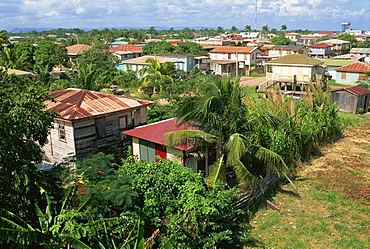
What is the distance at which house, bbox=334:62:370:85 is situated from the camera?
41.7 metres

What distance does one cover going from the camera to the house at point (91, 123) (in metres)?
15.1

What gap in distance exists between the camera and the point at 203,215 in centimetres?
948

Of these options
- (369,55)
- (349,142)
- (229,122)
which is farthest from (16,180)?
(369,55)

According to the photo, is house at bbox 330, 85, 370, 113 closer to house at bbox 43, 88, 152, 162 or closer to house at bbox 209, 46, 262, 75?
house at bbox 43, 88, 152, 162

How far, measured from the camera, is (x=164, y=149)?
14164 mm

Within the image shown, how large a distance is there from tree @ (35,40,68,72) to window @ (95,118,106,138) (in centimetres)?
2917

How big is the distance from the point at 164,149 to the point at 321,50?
75584mm

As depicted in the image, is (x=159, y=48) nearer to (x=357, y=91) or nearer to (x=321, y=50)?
(x=357, y=91)

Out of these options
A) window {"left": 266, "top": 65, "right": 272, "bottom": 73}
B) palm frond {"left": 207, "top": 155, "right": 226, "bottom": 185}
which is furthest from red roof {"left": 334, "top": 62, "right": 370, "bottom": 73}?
palm frond {"left": 207, "top": 155, "right": 226, "bottom": 185}

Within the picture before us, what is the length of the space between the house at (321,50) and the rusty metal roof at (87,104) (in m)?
72.1

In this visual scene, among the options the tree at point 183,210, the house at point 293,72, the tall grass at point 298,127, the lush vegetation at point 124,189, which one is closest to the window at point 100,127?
the lush vegetation at point 124,189

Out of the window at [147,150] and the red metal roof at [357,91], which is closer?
the window at [147,150]

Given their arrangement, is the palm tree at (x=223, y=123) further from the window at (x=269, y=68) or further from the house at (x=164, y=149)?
the window at (x=269, y=68)

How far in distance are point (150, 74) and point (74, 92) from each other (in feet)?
64.4
